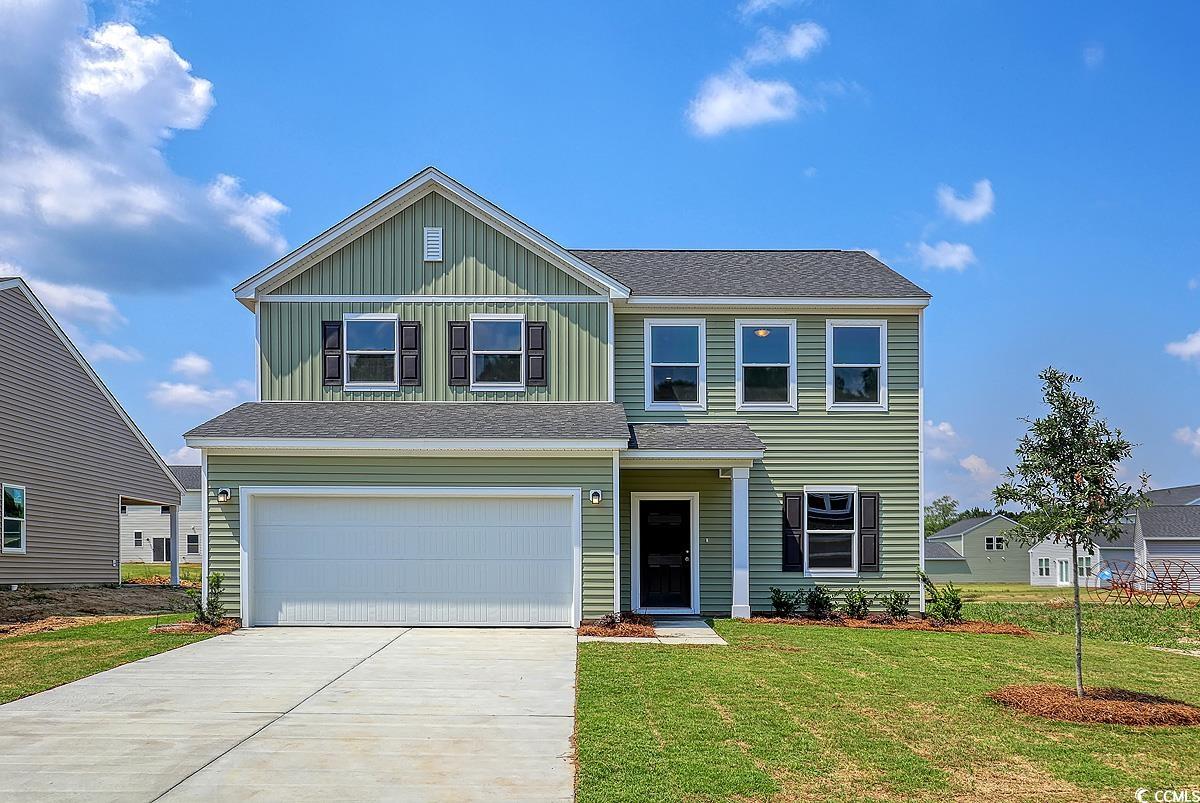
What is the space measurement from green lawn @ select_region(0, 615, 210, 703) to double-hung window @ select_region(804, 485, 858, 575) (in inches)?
406

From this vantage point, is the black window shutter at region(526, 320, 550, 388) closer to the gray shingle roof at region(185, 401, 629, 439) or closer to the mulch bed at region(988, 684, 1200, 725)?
the gray shingle roof at region(185, 401, 629, 439)

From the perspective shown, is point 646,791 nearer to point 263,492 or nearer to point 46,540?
point 263,492

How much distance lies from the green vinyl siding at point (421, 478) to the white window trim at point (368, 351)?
7.32ft

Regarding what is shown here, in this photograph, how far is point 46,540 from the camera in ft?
69.4

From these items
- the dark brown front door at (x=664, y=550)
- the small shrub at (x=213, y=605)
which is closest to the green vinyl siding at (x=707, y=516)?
the dark brown front door at (x=664, y=550)

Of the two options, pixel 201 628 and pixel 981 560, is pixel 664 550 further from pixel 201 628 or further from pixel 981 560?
pixel 981 560

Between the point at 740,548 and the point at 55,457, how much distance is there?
16.1 m

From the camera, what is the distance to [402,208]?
655 inches

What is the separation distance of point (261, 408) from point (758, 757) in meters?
11.5

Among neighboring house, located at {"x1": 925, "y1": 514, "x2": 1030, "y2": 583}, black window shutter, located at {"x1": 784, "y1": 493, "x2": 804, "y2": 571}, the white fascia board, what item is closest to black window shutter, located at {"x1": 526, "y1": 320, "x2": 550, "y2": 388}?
the white fascia board

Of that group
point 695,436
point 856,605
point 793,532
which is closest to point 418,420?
point 695,436

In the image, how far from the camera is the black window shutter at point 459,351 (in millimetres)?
16609

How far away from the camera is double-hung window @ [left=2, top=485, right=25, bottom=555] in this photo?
772 inches

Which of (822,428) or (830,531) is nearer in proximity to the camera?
(830,531)
